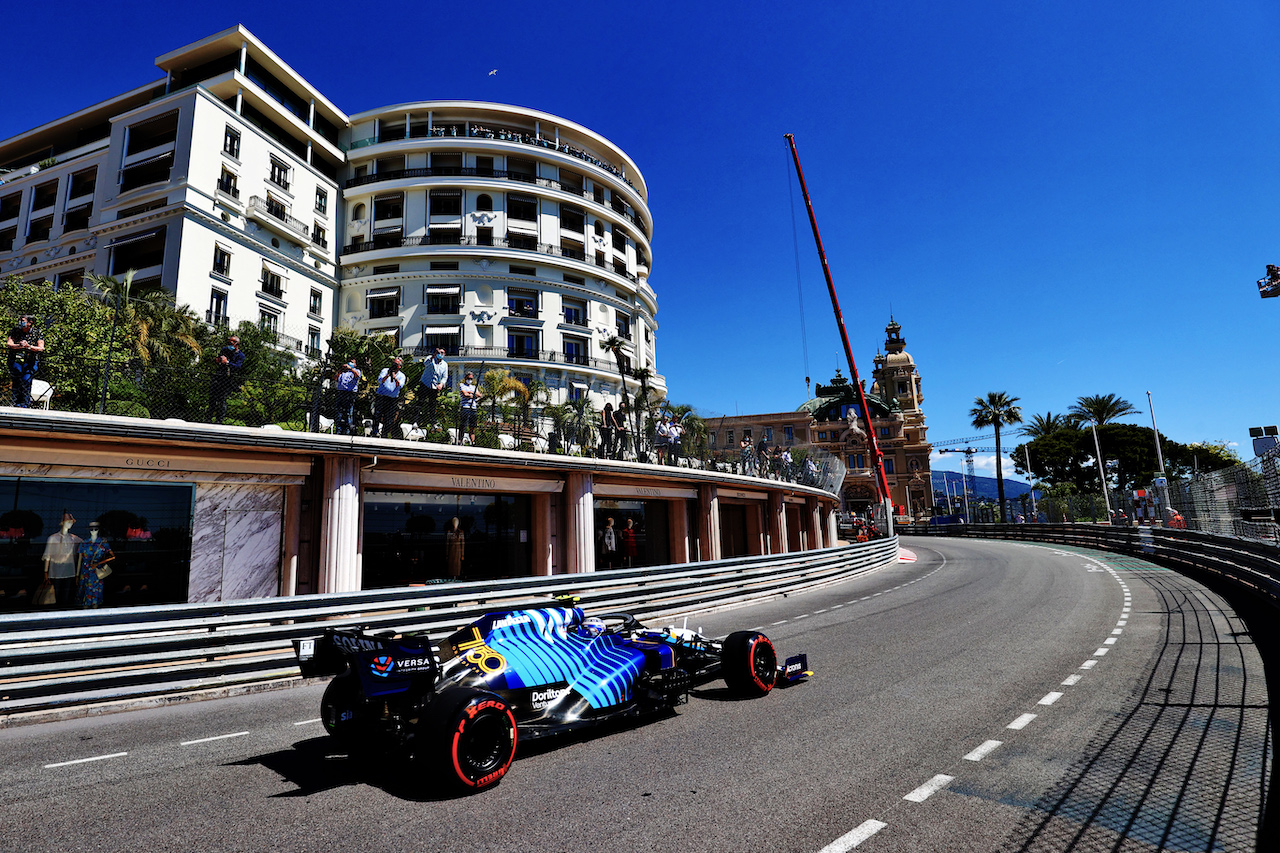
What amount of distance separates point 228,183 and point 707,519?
38.8 metres

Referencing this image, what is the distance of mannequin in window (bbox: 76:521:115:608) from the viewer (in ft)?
33.9

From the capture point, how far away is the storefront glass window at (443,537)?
13969 millimetres

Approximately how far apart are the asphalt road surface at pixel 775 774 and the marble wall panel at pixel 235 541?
446 centimetres

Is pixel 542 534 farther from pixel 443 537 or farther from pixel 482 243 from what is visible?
pixel 482 243

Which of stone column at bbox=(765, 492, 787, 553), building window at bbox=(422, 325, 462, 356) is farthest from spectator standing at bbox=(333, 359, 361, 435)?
building window at bbox=(422, 325, 462, 356)

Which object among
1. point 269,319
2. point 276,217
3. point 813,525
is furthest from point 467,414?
point 276,217

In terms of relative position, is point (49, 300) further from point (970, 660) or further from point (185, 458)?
point (970, 660)

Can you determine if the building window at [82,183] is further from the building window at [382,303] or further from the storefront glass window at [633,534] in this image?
the storefront glass window at [633,534]

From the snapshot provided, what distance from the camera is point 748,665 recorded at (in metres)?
6.75

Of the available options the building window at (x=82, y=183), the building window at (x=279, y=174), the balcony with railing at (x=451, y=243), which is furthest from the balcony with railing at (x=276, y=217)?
the building window at (x=82, y=183)

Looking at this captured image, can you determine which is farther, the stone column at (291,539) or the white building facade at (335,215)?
the white building facade at (335,215)

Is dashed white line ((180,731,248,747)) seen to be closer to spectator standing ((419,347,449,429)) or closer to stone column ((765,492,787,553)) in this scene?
spectator standing ((419,347,449,429))

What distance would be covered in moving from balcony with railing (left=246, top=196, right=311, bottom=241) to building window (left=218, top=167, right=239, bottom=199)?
0.95 metres

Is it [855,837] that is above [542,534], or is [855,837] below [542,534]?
below
